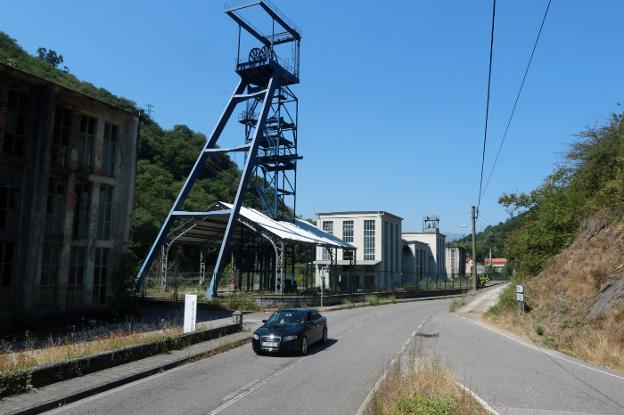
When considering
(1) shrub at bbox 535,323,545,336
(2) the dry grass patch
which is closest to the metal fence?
(2) the dry grass patch

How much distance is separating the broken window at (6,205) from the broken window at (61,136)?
2482mm

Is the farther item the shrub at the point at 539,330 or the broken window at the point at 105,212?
the broken window at the point at 105,212

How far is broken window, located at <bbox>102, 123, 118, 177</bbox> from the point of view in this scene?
24.7 meters

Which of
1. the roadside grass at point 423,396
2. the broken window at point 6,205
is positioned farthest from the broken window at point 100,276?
the roadside grass at point 423,396

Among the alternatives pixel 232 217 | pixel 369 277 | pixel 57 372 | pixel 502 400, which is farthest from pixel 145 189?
pixel 502 400

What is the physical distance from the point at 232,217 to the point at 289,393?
2407 centimetres

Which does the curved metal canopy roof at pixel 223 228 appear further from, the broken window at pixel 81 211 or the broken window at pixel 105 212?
the broken window at pixel 81 211

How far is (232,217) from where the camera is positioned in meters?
33.7

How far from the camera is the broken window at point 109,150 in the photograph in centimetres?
2469

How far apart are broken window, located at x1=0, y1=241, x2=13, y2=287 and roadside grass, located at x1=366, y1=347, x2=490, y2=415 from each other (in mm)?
15955

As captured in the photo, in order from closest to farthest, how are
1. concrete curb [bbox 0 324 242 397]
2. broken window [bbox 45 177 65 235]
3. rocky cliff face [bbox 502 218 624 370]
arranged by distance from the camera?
1. concrete curb [bbox 0 324 242 397]
2. rocky cliff face [bbox 502 218 624 370]
3. broken window [bbox 45 177 65 235]

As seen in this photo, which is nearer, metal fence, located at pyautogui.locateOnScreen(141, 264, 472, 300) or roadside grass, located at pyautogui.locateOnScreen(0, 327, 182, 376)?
roadside grass, located at pyautogui.locateOnScreen(0, 327, 182, 376)

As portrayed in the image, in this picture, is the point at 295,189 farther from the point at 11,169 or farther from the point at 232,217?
the point at 11,169

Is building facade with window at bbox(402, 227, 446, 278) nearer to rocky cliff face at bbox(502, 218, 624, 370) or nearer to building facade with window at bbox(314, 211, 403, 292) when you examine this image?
building facade with window at bbox(314, 211, 403, 292)
